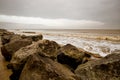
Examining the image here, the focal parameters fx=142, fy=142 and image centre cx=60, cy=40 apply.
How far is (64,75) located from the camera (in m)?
3.25

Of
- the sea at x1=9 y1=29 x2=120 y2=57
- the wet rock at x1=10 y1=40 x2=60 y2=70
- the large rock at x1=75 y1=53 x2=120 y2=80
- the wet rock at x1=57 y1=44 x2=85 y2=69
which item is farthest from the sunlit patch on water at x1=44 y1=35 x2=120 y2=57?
the large rock at x1=75 y1=53 x2=120 y2=80

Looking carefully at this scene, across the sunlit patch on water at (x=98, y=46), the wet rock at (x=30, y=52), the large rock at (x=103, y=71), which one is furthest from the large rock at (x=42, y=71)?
the sunlit patch on water at (x=98, y=46)

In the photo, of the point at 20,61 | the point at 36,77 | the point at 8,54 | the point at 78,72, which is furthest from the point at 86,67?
the point at 8,54

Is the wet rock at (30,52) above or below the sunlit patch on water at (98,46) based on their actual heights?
above

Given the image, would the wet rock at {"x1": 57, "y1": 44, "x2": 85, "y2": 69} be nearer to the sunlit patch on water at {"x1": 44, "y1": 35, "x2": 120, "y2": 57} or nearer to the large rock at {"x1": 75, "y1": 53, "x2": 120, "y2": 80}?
the large rock at {"x1": 75, "y1": 53, "x2": 120, "y2": 80}

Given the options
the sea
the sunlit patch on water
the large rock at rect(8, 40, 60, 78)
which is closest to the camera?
the large rock at rect(8, 40, 60, 78)

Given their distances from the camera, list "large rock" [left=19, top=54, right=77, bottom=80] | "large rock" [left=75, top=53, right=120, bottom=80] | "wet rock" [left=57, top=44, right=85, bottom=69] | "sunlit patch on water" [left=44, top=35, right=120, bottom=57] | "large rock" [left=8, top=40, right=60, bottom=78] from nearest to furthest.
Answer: "large rock" [left=19, top=54, right=77, bottom=80] → "large rock" [left=75, top=53, right=120, bottom=80] → "large rock" [left=8, top=40, right=60, bottom=78] → "wet rock" [left=57, top=44, right=85, bottom=69] → "sunlit patch on water" [left=44, top=35, right=120, bottom=57]


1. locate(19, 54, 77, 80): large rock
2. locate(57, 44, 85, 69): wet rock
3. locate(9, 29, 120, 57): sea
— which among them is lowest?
locate(9, 29, 120, 57): sea

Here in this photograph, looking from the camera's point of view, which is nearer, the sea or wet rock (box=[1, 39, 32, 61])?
wet rock (box=[1, 39, 32, 61])

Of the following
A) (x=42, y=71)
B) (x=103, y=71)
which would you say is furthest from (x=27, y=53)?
(x=103, y=71)

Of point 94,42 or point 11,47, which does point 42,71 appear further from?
point 94,42

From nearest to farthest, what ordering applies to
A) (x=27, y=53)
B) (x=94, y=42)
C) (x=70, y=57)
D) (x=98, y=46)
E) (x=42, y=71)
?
(x=42, y=71) → (x=27, y=53) → (x=70, y=57) → (x=98, y=46) → (x=94, y=42)

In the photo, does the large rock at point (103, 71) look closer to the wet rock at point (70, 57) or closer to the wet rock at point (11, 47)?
the wet rock at point (70, 57)

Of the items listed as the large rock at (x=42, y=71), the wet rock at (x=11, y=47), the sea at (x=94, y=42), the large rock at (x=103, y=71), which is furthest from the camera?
the sea at (x=94, y=42)
